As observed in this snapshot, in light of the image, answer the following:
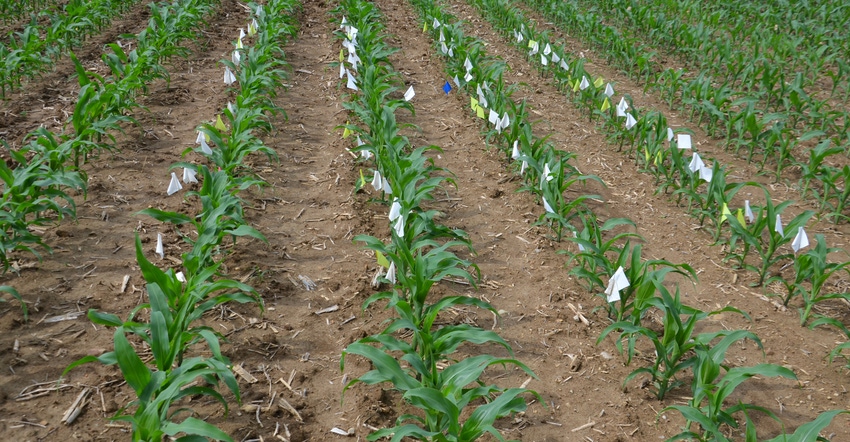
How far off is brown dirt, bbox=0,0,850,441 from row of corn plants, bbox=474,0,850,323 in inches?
6.2

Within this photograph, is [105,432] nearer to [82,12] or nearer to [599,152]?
[599,152]

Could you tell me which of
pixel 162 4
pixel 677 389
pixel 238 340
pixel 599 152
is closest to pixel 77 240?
pixel 238 340

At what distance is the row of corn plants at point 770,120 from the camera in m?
4.97

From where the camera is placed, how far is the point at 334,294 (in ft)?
11.9

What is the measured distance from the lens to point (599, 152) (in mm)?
5668

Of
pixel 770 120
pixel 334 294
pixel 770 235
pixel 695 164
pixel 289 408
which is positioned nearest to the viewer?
pixel 289 408

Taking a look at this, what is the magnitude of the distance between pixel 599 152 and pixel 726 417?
11.4 feet

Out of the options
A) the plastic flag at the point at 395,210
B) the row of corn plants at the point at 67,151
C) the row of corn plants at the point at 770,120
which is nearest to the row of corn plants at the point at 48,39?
the row of corn plants at the point at 67,151

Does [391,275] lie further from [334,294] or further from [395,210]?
[334,294]

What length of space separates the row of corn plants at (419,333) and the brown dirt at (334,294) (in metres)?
0.18

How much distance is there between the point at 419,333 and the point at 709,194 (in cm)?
258

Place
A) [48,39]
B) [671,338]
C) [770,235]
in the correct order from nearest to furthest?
1. [671,338]
2. [770,235]
3. [48,39]

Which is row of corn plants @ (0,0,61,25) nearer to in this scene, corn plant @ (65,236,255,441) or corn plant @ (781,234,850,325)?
corn plant @ (65,236,255,441)


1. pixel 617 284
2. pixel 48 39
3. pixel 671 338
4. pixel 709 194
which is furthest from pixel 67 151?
pixel 709 194
